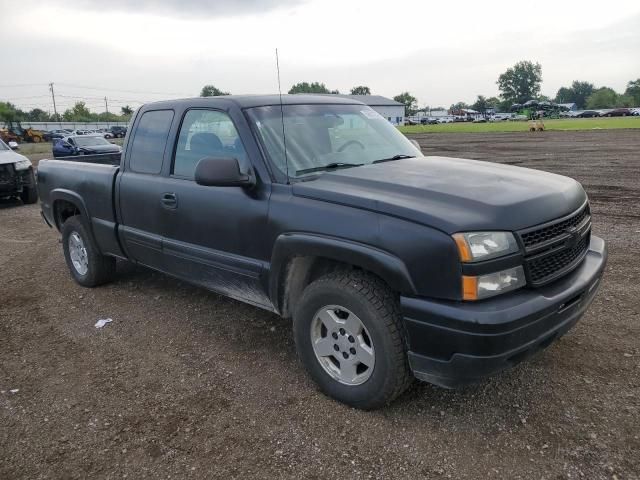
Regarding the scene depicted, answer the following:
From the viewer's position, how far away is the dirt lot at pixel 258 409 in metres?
2.66

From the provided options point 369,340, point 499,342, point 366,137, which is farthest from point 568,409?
point 366,137

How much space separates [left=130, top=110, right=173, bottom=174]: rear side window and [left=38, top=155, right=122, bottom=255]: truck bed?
0.36m

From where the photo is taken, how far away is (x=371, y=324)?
2.79 m

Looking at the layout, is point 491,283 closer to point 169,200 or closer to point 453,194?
point 453,194

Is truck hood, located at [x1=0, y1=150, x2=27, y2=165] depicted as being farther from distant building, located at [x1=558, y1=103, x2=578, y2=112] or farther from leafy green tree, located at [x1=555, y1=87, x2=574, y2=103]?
leafy green tree, located at [x1=555, y1=87, x2=574, y2=103]

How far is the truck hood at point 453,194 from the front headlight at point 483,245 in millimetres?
36

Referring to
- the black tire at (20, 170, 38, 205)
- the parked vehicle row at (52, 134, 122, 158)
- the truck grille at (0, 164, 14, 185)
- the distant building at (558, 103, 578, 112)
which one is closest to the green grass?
the parked vehicle row at (52, 134, 122, 158)

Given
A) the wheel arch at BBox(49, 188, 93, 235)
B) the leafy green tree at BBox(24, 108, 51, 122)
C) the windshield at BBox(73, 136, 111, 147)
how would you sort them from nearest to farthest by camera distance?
the wheel arch at BBox(49, 188, 93, 235), the windshield at BBox(73, 136, 111, 147), the leafy green tree at BBox(24, 108, 51, 122)

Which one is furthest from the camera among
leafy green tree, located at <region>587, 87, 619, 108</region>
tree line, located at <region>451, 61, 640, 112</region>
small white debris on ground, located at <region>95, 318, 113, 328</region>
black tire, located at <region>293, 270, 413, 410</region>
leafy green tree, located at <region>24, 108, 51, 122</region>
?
tree line, located at <region>451, 61, 640, 112</region>

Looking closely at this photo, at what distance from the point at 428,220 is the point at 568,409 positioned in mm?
1479

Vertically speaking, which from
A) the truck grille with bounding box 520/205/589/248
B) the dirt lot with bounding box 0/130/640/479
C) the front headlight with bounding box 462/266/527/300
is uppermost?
the truck grille with bounding box 520/205/589/248

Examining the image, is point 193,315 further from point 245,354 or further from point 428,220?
point 428,220

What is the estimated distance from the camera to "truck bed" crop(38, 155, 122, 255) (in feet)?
15.8

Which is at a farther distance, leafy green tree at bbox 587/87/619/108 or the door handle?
leafy green tree at bbox 587/87/619/108
